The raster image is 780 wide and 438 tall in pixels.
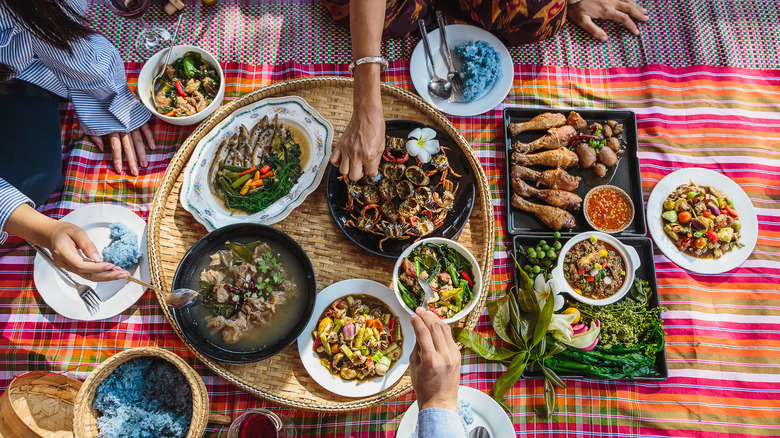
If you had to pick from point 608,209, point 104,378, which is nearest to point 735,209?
point 608,209

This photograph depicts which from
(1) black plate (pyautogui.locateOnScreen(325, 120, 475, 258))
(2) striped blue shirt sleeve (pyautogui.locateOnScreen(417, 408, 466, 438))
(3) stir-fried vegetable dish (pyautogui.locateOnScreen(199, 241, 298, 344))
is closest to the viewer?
(2) striped blue shirt sleeve (pyautogui.locateOnScreen(417, 408, 466, 438))

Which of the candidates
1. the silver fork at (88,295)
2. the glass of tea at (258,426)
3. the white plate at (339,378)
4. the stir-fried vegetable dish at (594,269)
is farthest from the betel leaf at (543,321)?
the silver fork at (88,295)

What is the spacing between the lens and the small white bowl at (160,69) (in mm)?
2768

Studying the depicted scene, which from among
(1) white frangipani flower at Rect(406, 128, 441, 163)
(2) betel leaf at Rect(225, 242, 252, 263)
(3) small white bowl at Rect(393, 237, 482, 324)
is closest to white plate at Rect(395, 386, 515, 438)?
(3) small white bowl at Rect(393, 237, 482, 324)

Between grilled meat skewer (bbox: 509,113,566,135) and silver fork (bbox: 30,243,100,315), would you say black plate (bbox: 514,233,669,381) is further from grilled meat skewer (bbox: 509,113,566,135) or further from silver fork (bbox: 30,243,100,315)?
silver fork (bbox: 30,243,100,315)

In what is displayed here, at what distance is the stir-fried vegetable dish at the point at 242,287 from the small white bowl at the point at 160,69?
3.10 ft

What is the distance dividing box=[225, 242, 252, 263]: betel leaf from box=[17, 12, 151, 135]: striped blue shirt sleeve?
123cm

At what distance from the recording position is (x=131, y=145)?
9.58 ft

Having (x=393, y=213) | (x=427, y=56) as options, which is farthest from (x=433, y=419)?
(x=427, y=56)

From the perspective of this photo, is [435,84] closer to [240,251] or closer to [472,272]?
[472,272]

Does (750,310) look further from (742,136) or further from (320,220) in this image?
(320,220)

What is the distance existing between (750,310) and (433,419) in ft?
8.44

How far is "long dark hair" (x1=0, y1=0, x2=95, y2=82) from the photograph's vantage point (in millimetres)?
2100

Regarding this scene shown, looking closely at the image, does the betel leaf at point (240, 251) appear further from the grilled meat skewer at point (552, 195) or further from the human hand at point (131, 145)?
the grilled meat skewer at point (552, 195)
